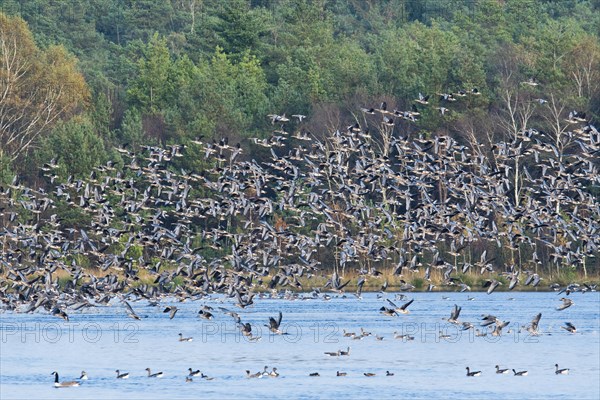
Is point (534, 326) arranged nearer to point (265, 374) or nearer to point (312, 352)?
point (312, 352)

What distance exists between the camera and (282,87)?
315ft

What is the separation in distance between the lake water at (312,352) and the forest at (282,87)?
14161 mm

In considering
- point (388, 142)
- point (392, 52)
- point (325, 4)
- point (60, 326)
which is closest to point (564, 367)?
point (60, 326)

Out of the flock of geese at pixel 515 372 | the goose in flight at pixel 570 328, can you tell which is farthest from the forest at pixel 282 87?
the flock of geese at pixel 515 372

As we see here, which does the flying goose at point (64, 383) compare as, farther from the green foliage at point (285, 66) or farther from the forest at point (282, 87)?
the green foliage at point (285, 66)

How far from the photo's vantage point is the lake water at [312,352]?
116 ft

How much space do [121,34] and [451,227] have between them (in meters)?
87.0

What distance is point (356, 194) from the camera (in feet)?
156

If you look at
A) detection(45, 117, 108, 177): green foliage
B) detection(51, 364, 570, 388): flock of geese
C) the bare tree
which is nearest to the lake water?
detection(51, 364, 570, 388): flock of geese

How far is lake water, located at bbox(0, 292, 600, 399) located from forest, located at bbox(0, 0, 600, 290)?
46.5 ft

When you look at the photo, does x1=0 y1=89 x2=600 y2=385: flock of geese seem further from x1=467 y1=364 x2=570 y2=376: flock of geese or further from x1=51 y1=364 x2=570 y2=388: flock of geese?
x1=51 y1=364 x2=570 y2=388: flock of geese

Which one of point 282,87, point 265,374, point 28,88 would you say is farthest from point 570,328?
point 28,88

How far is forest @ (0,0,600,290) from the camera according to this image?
271 ft

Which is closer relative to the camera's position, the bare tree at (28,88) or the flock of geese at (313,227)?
the flock of geese at (313,227)
